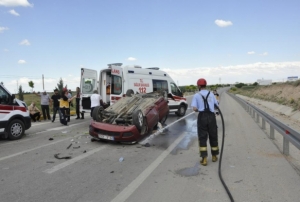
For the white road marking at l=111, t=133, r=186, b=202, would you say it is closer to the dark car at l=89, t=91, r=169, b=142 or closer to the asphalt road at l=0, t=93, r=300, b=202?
the asphalt road at l=0, t=93, r=300, b=202

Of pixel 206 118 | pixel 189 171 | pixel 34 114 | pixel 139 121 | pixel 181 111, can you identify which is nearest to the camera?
pixel 189 171

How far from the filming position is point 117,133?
23.8ft

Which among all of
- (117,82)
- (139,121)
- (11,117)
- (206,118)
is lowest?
(139,121)

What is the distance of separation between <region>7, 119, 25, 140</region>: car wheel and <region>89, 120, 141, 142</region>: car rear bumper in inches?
113

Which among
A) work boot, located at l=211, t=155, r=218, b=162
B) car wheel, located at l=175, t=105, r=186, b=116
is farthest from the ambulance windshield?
work boot, located at l=211, t=155, r=218, b=162

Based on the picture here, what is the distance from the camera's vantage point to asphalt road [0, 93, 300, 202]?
3902 mm

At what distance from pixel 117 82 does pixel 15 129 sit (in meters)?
4.98

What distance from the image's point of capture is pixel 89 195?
3902mm

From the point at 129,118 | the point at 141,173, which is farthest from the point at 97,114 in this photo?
the point at 141,173

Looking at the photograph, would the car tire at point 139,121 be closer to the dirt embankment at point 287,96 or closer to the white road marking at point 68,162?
the white road marking at point 68,162

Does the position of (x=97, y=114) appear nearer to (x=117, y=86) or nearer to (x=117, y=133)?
(x=117, y=133)

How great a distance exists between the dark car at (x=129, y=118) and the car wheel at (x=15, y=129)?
2552 millimetres

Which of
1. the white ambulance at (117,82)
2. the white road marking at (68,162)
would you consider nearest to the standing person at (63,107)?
the white ambulance at (117,82)

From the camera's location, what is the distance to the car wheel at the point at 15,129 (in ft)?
27.2
